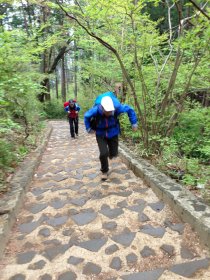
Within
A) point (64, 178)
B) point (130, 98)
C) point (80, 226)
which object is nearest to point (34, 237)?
point (80, 226)

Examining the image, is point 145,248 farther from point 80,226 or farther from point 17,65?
point 17,65

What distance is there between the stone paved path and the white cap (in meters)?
1.52

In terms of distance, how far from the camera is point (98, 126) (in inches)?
211

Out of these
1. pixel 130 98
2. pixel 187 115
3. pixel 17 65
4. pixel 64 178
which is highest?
pixel 17 65

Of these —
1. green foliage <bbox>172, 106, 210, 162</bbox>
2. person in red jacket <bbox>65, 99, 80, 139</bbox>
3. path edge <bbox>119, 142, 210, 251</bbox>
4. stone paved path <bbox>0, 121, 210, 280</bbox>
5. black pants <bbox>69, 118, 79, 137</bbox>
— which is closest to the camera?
stone paved path <bbox>0, 121, 210, 280</bbox>

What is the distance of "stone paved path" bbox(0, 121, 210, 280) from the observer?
289cm

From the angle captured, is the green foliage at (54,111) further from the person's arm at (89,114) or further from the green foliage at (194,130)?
the person's arm at (89,114)

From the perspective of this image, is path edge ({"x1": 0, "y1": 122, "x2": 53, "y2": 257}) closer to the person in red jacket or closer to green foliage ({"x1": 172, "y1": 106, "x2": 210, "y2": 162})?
green foliage ({"x1": 172, "y1": 106, "x2": 210, "y2": 162})

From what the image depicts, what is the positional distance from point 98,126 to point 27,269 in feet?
9.95

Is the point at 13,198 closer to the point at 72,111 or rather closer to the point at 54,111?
the point at 72,111

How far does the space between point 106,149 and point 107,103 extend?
1.03 m

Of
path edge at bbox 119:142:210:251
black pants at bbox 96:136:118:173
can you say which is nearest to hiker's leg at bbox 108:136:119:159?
Answer: black pants at bbox 96:136:118:173

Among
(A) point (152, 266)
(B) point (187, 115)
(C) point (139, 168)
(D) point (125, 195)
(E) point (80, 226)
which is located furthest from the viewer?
(B) point (187, 115)

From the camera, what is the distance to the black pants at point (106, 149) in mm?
5473
